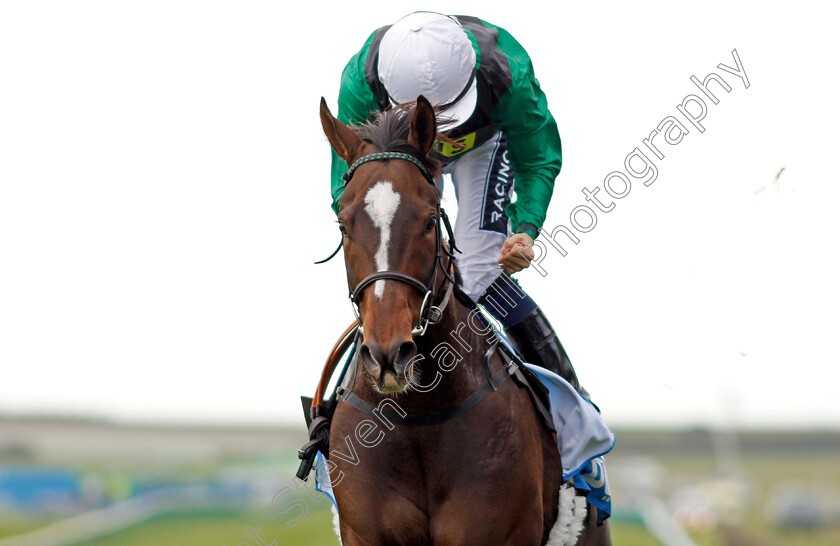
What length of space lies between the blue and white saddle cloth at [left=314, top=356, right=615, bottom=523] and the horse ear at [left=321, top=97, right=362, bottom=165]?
4.72ft

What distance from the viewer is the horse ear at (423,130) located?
10.4 feet

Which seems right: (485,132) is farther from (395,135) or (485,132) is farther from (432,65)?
(395,135)

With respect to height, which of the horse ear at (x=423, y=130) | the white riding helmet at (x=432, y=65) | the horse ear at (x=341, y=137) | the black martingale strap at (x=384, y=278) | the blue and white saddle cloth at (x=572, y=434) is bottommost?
the blue and white saddle cloth at (x=572, y=434)

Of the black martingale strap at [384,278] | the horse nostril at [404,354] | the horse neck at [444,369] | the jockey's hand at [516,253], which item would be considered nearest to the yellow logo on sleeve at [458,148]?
the jockey's hand at [516,253]

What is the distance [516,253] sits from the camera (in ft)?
12.3

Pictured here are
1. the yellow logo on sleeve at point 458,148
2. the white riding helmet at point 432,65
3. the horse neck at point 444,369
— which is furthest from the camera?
the yellow logo on sleeve at point 458,148

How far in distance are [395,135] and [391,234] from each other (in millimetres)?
592

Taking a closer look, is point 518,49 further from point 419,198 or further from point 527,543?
point 527,543

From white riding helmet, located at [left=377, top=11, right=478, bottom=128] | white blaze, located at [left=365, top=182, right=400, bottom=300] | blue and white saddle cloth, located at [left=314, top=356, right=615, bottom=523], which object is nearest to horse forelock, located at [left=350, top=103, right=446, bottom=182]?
white blaze, located at [left=365, top=182, right=400, bottom=300]

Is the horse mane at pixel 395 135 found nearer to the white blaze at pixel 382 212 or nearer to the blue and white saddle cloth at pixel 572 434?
the white blaze at pixel 382 212

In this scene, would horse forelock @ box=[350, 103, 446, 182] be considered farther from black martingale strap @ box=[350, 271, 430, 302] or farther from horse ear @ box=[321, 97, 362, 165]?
black martingale strap @ box=[350, 271, 430, 302]

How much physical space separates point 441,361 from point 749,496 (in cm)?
1617

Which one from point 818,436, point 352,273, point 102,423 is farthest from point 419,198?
point 818,436

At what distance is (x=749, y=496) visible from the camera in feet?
55.2
